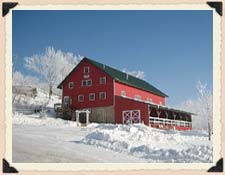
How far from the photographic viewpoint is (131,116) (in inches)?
1147

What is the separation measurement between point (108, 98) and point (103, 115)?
1398 millimetres

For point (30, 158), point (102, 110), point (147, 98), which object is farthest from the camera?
point (147, 98)

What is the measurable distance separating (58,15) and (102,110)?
1826 centimetres

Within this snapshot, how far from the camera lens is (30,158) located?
11281 millimetres

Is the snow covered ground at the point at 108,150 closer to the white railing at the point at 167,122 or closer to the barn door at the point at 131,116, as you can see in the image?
the barn door at the point at 131,116

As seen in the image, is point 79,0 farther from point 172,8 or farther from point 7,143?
point 7,143

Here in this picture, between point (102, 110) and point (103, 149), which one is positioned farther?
point (102, 110)

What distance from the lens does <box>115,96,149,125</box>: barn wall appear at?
28.7 metres

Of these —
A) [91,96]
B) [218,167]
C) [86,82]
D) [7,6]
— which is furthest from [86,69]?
[218,167]

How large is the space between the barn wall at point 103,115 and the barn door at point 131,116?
1.03m

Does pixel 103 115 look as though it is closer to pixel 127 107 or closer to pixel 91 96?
pixel 91 96

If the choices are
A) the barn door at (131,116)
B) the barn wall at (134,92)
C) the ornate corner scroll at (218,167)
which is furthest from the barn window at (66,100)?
the ornate corner scroll at (218,167)

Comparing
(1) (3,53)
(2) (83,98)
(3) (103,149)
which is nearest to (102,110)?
(2) (83,98)

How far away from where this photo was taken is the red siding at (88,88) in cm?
3027
